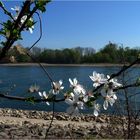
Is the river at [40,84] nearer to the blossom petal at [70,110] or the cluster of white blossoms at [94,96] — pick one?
the cluster of white blossoms at [94,96]

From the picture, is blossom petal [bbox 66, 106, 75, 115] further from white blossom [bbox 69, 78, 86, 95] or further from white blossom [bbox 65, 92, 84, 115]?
white blossom [bbox 69, 78, 86, 95]

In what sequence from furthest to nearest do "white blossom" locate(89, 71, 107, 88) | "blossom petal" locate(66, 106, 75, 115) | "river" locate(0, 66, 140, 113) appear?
"river" locate(0, 66, 140, 113), "white blossom" locate(89, 71, 107, 88), "blossom petal" locate(66, 106, 75, 115)

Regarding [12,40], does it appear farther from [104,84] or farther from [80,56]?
[80,56]

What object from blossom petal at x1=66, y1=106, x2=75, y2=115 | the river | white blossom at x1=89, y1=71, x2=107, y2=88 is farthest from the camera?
the river

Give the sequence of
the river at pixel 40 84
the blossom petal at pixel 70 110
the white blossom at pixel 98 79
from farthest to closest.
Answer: the river at pixel 40 84 < the white blossom at pixel 98 79 < the blossom petal at pixel 70 110

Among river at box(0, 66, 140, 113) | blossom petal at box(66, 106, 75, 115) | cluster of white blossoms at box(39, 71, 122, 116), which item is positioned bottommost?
river at box(0, 66, 140, 113)

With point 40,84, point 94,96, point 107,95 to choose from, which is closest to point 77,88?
point 94,96

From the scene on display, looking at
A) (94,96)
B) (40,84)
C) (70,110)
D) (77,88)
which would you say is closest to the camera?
(70,110)

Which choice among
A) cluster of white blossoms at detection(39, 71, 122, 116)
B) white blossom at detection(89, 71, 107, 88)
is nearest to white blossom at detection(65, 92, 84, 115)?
cluster of white blossoms at detection(39, 71, 122, 116)

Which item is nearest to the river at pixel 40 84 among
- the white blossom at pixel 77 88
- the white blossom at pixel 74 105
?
the white blossom at pixel 77 88

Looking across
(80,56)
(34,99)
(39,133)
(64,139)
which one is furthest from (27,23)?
(80,56)

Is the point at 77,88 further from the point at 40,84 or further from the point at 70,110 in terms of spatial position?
the point at 40,84

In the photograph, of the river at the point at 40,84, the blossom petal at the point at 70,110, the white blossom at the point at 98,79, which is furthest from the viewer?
the river at the point at 40,84

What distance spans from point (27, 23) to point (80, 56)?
3551 inches
